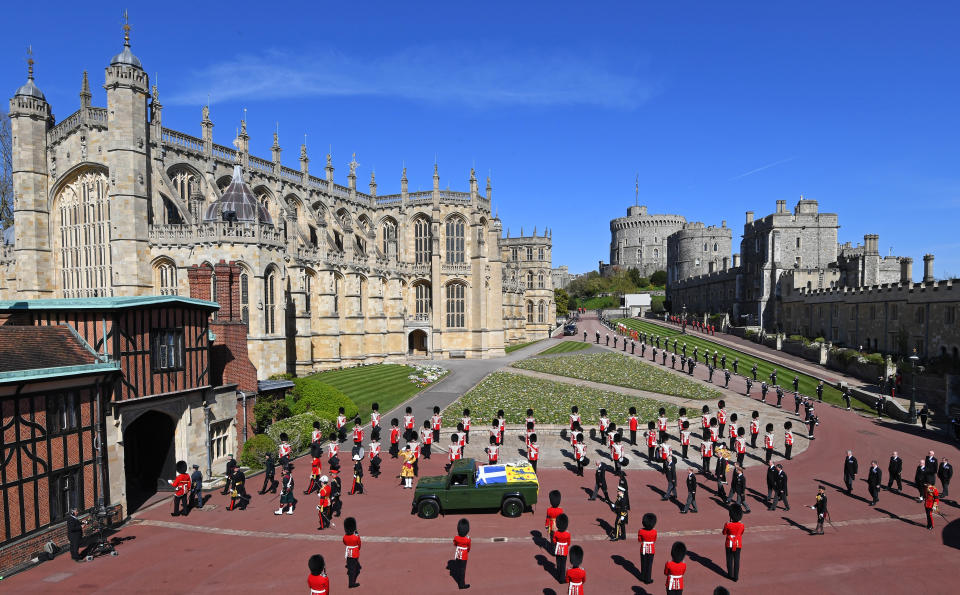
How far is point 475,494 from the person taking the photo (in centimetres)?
1487

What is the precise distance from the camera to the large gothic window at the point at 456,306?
2133 inches

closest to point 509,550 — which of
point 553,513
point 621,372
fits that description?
point 553,513

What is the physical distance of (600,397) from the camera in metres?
30.1

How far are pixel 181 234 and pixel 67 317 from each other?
57.9ft

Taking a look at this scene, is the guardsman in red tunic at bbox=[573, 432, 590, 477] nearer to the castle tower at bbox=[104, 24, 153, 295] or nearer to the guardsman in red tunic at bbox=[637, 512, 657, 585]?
the guardsman in red tunic at bbox=[637, 512, 657, 585]

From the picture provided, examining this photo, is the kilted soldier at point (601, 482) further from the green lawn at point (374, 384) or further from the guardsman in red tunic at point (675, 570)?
the green lawn at point (374, 384)

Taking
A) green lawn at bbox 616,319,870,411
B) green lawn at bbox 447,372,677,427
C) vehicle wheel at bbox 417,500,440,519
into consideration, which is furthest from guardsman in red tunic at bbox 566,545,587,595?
green lawn at bbox 616,319,870,411

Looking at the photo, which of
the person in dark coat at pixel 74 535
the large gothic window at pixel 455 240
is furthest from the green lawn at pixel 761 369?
the person in dark coat at pixel 74 535

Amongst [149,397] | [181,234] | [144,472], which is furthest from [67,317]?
[181,234]

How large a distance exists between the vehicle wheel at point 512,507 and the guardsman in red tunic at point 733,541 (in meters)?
5.44

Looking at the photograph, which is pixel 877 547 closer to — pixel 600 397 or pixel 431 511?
pixel 431 511

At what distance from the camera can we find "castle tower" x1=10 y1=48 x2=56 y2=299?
113 feet

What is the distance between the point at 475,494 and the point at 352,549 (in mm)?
4837

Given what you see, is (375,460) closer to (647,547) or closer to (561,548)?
(561,548)
